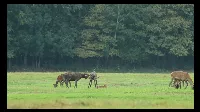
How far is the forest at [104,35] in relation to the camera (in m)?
61.0

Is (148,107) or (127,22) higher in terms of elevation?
(127,22)

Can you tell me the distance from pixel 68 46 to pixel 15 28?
558 centimetres

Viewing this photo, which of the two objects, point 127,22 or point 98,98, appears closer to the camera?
point 98,98

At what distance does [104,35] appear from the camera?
63.3 metres

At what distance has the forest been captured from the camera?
61.0 m

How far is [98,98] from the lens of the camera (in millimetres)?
23156
